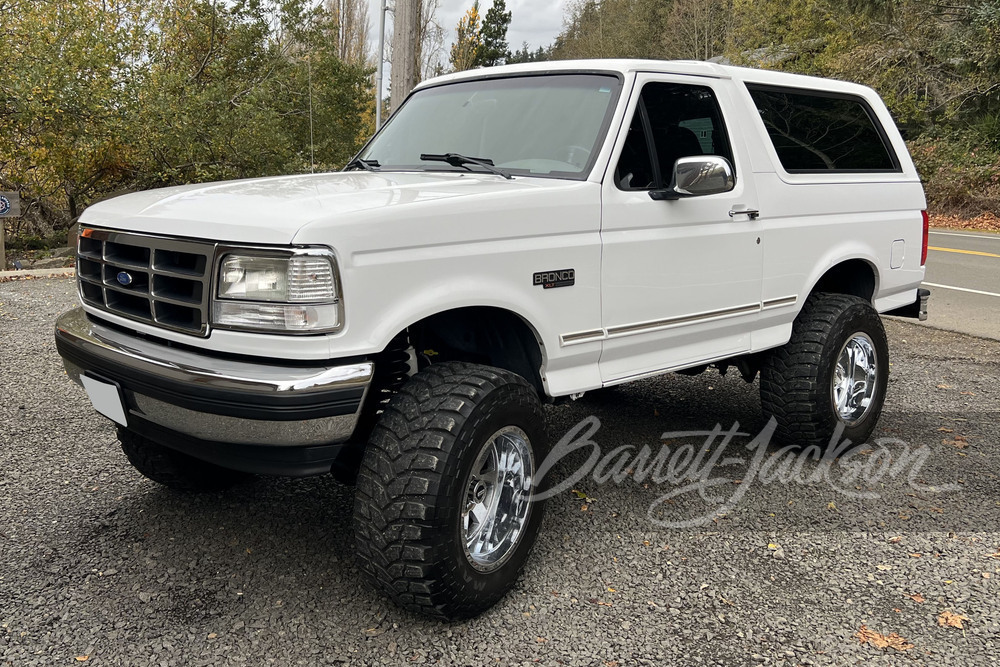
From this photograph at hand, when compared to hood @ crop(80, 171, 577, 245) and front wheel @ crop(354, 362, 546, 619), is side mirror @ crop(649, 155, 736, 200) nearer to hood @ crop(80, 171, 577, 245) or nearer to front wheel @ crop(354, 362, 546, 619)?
hood @ crop(80, 171, 577, 245)

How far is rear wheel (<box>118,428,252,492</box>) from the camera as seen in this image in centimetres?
373

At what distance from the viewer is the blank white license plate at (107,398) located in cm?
294

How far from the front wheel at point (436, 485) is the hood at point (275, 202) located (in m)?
0.67

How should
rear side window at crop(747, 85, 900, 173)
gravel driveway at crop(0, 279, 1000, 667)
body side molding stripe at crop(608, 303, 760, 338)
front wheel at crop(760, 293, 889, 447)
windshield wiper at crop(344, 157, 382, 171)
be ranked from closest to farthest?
gravel driveway at crop(0, 279, 1000, 667) < body side molding stripe at crop(608, 303, 760, 338) < windshield wiper at crop(344, 157, 382, 171) < rear side window at crop(747, 85, 900, 173) < front wheel at crop(760, 293, 889, 447)

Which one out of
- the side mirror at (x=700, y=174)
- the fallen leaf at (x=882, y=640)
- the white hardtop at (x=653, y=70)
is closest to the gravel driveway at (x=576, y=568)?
the fallen leaf at (x=882, y=640)

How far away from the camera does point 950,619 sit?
304 centimetres

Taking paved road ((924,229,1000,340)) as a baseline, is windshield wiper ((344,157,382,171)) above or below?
above

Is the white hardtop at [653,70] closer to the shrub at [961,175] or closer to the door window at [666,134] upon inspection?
the door window at [666,134]

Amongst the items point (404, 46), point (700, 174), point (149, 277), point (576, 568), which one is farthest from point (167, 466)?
point (404, 46)

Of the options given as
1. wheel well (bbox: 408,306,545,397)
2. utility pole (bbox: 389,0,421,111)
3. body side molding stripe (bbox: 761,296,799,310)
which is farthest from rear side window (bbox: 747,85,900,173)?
utility pole (bbox: 389,0,421,111)

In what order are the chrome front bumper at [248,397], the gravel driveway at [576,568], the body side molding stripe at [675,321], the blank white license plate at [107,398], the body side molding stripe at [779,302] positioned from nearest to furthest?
the chrome front bumper at [248,397], the gravel driveway at [576,568], the blank white license plate at [107,398], the body side molding stripe at [675,321], the body side molding stripe at [779,302]

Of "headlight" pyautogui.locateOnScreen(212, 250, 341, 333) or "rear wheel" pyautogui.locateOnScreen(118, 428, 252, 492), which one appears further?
"rear wheel" pyautogui.locateOnScreen(118, 428, 252, 492)

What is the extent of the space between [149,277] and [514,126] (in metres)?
1.77

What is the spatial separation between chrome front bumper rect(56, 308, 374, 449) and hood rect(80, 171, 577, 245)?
1.37ft
